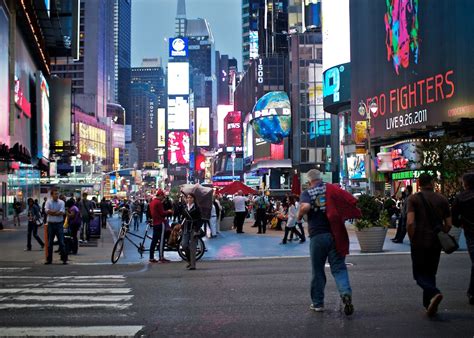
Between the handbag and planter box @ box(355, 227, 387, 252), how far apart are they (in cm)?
964

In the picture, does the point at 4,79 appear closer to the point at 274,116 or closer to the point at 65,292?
the point at 65,292

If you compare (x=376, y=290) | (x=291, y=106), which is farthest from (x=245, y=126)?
(x=376, y=290)

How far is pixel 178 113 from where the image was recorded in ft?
632

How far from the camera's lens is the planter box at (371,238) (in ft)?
58.1

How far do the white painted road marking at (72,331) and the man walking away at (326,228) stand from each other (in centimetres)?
230

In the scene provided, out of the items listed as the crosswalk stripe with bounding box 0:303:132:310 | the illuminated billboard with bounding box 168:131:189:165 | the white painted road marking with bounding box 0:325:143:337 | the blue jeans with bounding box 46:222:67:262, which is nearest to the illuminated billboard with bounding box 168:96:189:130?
the illuminated billboard with bounding box 168:131:189:165

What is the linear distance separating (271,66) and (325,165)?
21457mm

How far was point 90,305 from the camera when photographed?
923 centimetres

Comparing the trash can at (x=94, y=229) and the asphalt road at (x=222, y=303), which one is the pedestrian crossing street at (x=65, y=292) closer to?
the asphalt road at (x=222, y=303)

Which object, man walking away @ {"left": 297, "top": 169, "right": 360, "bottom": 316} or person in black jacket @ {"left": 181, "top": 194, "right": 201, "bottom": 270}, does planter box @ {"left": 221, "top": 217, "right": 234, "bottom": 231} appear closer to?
person in black jacket @ {"left": 181, "top": 194, "right": 201, "bottom": 270}

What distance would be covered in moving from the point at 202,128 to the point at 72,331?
172136 millimetres

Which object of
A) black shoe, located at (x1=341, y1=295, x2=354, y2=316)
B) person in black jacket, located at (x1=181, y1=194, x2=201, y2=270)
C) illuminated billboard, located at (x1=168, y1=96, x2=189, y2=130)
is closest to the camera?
black shoe, located at (x1=341, y1=295, x2=354, y2=316)

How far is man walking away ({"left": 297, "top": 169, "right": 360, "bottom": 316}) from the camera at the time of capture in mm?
8281

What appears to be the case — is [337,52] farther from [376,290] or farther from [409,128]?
[376,290]
